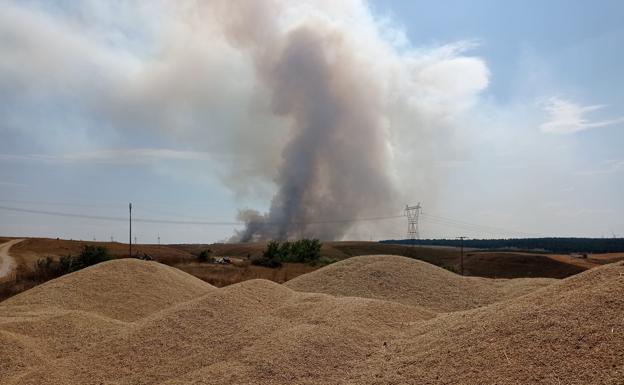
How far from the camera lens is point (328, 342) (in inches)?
376

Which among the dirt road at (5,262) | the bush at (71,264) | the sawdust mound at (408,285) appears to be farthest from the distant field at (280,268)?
the sawdust mound at (408,285)

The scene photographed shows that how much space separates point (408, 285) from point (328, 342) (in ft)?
28.2

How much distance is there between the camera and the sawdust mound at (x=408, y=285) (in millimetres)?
16531

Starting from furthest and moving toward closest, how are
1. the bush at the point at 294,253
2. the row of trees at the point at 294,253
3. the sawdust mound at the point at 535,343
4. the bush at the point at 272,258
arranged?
the bush at the point at 294,253 < the row of trees at the point at 294,253 < the bush at the point at 272,258 < the sawdust mound at the point at 535,343

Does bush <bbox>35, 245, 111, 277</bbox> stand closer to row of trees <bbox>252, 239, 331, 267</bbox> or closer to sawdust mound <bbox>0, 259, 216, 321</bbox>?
sawdust mound <bbox>0, 259, 216, 321</bbox>

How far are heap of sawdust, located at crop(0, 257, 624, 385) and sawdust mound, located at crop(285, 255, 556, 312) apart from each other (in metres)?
4.06

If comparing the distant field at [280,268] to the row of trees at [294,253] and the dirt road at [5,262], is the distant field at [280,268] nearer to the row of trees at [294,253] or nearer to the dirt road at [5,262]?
the dirt road at [5,262]

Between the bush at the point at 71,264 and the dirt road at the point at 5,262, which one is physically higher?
the bush at the point at 71,264

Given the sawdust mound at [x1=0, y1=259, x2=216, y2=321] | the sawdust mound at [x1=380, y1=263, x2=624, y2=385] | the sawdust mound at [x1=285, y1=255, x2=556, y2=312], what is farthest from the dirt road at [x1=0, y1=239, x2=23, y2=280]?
the sawdust mound at [x1=380, y1=263, x2=624, y2=385]

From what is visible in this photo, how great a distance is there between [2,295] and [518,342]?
19255mm

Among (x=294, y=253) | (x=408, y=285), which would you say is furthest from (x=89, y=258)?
(x=408, y=285)

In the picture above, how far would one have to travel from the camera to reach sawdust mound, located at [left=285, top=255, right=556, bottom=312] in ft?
54.2

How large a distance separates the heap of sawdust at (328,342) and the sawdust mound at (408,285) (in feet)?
13.3

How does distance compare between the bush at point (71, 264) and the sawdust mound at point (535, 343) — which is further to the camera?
the bush at point (71, 264)
